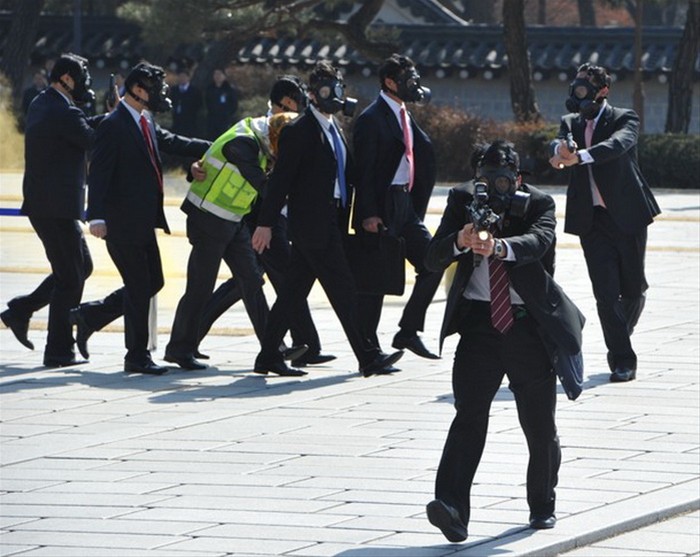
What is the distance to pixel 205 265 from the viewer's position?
10.7m

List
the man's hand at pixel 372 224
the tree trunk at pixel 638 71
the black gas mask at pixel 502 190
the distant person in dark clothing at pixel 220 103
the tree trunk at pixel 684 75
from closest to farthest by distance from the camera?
the black gas mask at pixel 502 190, the man's hand at pixel 372 224, the distant person in dark clothing at pixel 220 103, the tree trunk at pixel 684 75, the tree trunk at pixel 638 71

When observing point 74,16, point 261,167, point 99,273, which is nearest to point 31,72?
point 74,16

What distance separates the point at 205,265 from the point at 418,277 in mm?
1271

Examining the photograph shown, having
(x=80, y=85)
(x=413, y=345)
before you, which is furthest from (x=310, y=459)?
(x=80, y=85)

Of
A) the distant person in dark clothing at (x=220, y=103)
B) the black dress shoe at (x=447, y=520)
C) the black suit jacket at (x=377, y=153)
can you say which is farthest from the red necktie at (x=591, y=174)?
the distant person in dark clothing at (x=220, y=103)

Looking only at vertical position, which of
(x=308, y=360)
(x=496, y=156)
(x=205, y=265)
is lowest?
(x=308, y=360)

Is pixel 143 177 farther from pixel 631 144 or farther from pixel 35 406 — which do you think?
pixel 631 144

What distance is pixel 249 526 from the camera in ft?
22.5

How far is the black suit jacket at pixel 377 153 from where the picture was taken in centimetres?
1054

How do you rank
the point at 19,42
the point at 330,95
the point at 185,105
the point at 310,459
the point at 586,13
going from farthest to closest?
the point at 586,13, the point at 19,42, the point at 185,105, the point at 330,95, the point at 310,459

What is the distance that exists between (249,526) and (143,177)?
394 centimetres

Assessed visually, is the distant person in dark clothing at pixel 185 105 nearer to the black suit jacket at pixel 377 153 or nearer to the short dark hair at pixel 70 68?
the short dark hair at pixel 70 68

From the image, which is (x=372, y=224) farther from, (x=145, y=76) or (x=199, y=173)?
(x=145, y=76)

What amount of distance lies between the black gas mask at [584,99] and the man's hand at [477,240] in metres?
4.04
